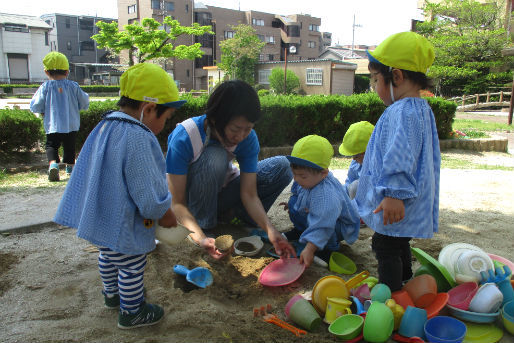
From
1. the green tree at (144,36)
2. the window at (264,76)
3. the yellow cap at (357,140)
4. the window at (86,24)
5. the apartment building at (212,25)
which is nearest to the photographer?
the yellow cap at (357,140)

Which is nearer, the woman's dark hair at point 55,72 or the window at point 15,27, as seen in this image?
the woman's dark hair at point 55,72

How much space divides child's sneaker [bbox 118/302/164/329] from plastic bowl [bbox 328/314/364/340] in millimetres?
715

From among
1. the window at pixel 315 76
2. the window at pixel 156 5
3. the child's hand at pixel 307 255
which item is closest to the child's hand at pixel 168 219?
the child's hand at pixel 307 255

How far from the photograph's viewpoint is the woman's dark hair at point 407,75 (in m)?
1.80

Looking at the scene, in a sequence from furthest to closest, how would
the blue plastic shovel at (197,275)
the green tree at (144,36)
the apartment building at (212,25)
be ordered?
the apartment building at (212,25), the green tree at (144,36), the blue plastic shovel at (197,275)

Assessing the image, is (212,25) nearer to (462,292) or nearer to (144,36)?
(144,36)

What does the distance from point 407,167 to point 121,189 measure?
114cm

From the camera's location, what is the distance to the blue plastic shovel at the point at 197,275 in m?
2.00

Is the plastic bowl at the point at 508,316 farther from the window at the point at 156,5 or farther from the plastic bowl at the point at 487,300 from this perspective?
the window at the point at 156,5

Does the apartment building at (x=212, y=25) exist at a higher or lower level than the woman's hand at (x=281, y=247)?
higher

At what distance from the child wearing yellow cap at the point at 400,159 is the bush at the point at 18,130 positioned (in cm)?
510

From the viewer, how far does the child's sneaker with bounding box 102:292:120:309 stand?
1.81 metres

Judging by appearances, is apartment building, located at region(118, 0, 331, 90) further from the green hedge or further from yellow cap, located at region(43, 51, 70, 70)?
yellow cap, located at region(43, 51, 70, 70)

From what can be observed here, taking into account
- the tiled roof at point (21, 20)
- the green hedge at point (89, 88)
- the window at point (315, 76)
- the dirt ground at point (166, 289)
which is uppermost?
the tiled roof at point (21, 20)
